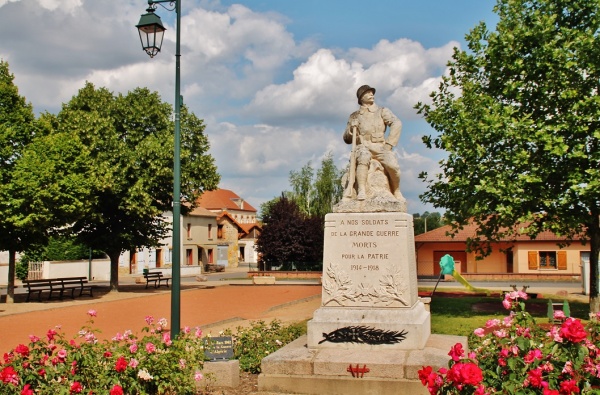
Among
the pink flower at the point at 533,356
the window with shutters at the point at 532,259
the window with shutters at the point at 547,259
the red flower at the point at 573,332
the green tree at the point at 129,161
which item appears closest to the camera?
the red flower at the point at 573,332

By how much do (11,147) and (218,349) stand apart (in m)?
17.4

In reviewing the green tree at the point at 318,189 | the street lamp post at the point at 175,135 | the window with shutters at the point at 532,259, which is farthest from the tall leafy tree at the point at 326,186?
the street lamp post at the point at 175,135

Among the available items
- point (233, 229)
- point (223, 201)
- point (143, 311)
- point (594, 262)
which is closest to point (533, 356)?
point (594, 262)

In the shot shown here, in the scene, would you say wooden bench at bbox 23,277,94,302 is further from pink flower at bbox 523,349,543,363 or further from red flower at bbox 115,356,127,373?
pink flower at bbox 523,349,543,363

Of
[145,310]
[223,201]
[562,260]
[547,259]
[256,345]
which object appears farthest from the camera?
[223,201]

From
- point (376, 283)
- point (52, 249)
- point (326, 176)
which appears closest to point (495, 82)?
point (376, 283)

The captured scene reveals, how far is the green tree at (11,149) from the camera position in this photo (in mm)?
20845

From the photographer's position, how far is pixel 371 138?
8.99 metres

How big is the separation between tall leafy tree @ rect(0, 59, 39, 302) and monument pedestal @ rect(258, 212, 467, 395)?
15.9 meters

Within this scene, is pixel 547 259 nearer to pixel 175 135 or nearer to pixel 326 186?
pixel 326 186

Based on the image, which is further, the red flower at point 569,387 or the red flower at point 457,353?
the red flower at point 457,353

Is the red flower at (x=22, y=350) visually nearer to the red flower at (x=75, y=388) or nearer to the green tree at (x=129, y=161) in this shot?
the red flower at (x=75, y=388)

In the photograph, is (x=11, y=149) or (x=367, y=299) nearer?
(x=367, y=299)

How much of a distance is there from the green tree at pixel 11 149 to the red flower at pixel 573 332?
1977 centimetres
